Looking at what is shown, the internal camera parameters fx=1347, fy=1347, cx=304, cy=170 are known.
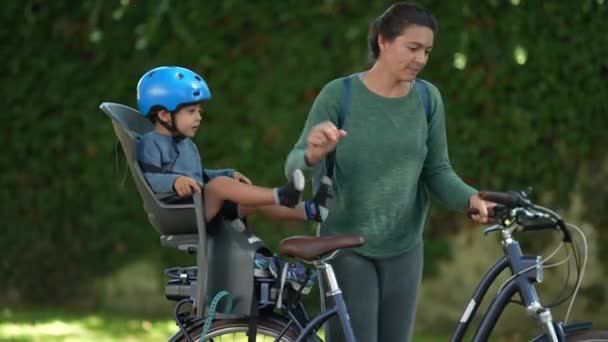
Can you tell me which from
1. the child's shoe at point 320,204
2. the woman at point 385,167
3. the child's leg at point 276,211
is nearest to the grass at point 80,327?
the child's leg at point 276,211

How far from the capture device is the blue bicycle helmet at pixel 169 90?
4.88 m

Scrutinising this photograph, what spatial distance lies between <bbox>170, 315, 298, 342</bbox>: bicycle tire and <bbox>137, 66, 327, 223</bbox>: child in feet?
1.25

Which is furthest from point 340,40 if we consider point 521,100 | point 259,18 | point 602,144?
point 602,144

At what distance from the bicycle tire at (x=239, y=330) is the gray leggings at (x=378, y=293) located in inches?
6.9

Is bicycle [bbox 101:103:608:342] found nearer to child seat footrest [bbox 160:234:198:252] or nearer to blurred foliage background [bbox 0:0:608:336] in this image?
child seat footrest [bbox 160:234:198:252]

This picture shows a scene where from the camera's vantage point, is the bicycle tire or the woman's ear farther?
the bicycle tire

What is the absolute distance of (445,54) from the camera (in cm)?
849

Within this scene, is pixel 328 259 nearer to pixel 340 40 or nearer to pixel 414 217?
pixel 414 217

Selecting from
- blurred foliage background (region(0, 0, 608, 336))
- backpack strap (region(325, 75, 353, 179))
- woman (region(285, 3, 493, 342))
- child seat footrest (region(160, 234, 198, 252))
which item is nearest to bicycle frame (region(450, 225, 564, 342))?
woman (region(285, 3, 493, 342))

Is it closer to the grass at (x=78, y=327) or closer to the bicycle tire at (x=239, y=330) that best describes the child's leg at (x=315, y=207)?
the bicycle tire at (x=239, y=330)

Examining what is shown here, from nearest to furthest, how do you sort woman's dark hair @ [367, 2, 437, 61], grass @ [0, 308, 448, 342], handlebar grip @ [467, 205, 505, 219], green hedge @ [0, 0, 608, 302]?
handlebar grip @ [467, 205, 505, 219], woman's dark hair @ [367, 2, 437, 61], grass @ [0, 308, 448, 342], green hedge @ [0, 0, 608, 302]

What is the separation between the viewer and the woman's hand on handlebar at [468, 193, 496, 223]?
4.43 metres

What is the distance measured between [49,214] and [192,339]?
15.8 ft

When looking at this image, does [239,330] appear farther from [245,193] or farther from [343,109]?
[343,109]
